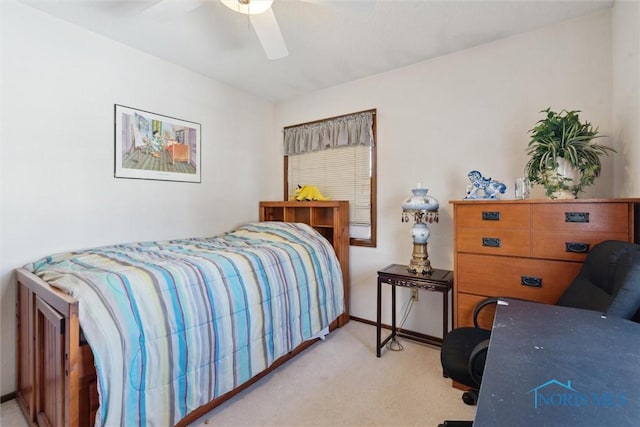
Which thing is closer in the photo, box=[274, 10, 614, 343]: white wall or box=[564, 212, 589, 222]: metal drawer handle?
box=[564, 212, 589, 222]: metal drawer handle

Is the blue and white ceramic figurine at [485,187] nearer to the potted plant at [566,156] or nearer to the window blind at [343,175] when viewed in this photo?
the potted plant at [566,156]

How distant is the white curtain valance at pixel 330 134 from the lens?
9.86 ft

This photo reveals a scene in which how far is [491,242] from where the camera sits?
194 centimetres

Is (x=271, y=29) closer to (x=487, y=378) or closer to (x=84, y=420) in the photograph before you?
(x=487, y=378)

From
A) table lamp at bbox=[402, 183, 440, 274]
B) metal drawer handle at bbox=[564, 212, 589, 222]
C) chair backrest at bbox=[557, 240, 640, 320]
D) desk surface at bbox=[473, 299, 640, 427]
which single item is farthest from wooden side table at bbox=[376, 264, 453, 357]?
desk surface at bbox=[473, 299, 640, 427]

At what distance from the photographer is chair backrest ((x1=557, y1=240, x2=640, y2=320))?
112 cm

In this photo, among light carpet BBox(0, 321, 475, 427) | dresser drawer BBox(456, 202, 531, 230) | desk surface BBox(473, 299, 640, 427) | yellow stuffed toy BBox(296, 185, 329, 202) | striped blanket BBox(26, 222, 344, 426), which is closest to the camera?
desk surface BBox(473, 299, 640, 427)

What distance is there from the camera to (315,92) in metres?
3.39

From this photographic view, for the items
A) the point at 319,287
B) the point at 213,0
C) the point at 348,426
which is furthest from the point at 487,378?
the point at 213,0

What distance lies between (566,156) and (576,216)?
0.36 metres

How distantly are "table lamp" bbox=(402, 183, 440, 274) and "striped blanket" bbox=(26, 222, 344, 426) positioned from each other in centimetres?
87

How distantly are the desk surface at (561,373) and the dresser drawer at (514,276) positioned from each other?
68 cm

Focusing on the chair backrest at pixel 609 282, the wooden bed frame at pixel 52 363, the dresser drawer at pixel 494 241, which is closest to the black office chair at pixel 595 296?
the chair backrest at pixel 609 282

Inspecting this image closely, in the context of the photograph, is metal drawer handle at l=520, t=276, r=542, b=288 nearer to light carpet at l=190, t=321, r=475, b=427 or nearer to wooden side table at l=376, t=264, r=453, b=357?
wooden side table at l=376, t=264, r=453, b=357
